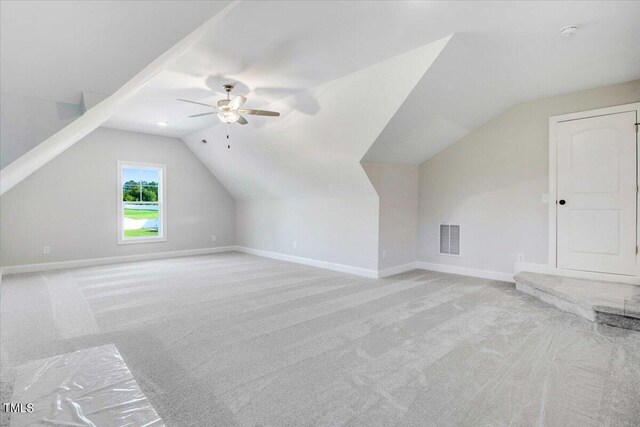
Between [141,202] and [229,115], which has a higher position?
[229,115]

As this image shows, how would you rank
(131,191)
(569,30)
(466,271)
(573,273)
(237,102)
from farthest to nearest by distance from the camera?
(131,191) → (466,271) → (573,273) → (237,102) → (569,30)

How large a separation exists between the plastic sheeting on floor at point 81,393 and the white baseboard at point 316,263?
11.9 feet

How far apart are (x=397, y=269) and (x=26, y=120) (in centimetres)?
499

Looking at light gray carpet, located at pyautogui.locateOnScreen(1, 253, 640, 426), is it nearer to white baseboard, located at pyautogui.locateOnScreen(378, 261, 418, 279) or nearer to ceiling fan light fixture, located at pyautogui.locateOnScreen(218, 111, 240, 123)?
white baseboard, located at pyautogui.locateOnScreen(378, 261, 418, 279)

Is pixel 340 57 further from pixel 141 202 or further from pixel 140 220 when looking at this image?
pixel 140 220

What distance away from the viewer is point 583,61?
347 centimetres

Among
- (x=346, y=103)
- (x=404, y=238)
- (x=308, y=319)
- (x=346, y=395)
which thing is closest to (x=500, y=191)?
(x=404, y=238)

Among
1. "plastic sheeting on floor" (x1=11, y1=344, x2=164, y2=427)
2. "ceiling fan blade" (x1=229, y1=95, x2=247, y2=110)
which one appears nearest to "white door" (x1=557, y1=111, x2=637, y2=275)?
"ceiling fan blade" (x1=229, y1=95, x2=247, y2=110)

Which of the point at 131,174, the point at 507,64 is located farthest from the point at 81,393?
the point at 131,174

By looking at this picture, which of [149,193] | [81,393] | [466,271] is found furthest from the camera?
[149,193]

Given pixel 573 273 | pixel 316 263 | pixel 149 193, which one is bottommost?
pixel 316 263

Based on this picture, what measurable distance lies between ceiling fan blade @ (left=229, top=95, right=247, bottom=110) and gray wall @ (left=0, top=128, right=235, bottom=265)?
3998 mm

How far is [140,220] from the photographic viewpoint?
23.1 feet

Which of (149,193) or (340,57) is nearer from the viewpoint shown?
(340,57)
